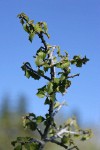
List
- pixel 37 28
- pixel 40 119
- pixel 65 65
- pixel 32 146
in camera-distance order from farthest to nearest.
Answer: pixel 37 28 → pixel 40 119 → pixel 65 65 → pixel 32 146

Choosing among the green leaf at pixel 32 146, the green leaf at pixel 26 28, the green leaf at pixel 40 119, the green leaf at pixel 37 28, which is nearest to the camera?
the green leaf at pixel 32 146

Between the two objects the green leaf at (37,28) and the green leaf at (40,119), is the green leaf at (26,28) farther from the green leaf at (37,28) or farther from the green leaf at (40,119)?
the green leaf at (40,119)

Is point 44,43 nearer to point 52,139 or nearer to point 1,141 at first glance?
point 52,139

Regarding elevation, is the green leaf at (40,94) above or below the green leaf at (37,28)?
below

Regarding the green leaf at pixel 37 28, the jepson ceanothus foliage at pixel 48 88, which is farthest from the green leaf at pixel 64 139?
the green leaf at pixel 37 28

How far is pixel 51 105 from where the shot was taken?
34.4 feet

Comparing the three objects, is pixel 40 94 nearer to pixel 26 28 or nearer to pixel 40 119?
pixel 40 119

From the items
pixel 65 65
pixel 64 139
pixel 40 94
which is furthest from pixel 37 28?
pixel 64 139

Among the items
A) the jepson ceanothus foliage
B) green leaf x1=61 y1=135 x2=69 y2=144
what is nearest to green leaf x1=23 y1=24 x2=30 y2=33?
the jepson ceanothus foliage

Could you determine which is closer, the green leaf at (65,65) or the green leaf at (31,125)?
the green leaf at (65,65)

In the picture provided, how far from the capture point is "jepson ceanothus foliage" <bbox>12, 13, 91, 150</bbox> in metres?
10.4

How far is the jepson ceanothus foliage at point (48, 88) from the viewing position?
34.1 feet

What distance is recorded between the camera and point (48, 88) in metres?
10.4

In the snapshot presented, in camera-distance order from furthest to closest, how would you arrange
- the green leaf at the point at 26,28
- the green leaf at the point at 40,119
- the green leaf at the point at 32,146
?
the green leaf at the point at 26,28
the green leaf at the point at 40,119
the green leaf at the point at 32,146
